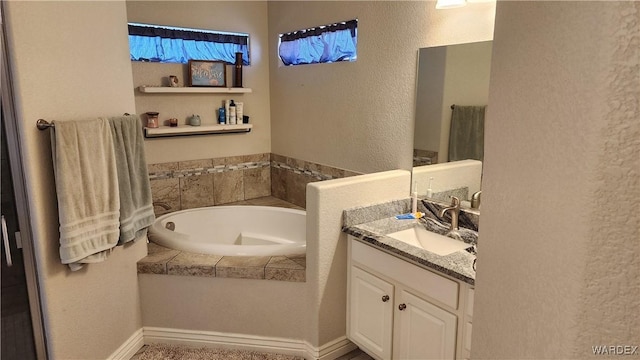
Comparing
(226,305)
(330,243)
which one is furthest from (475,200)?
(226,305)

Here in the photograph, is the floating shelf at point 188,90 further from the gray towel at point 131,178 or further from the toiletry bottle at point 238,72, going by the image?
the gray towel at point 131,178

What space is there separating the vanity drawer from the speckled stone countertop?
0.04 m

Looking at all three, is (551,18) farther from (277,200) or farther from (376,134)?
(277,200)

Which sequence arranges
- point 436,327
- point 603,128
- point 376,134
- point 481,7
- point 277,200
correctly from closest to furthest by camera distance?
point 603,128, point 436,327, point 481,7, point 376,134, point 277,200

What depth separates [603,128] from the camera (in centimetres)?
51

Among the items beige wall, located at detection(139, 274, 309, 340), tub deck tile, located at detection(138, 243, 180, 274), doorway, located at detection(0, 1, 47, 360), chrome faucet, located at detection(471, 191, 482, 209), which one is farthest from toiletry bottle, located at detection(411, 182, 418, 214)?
doorway, located at detection(0, 1, 47, 360)

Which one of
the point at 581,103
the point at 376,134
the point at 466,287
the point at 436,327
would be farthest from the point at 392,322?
the point at 581,103

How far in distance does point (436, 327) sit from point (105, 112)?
6.41 ft

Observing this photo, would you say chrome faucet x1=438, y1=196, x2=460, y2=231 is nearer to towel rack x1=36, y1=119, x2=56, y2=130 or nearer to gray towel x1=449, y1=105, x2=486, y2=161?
gray towel x1=449, y1=105, x2=486, y2=161

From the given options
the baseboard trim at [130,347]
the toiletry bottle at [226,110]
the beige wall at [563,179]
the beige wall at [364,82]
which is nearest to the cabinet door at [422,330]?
the beige wall at [364,82]

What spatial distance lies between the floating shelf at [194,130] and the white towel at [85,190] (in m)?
1.11

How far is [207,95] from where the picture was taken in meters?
3.57

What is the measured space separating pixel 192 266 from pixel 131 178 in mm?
612

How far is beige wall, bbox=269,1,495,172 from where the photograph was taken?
7.93ft
